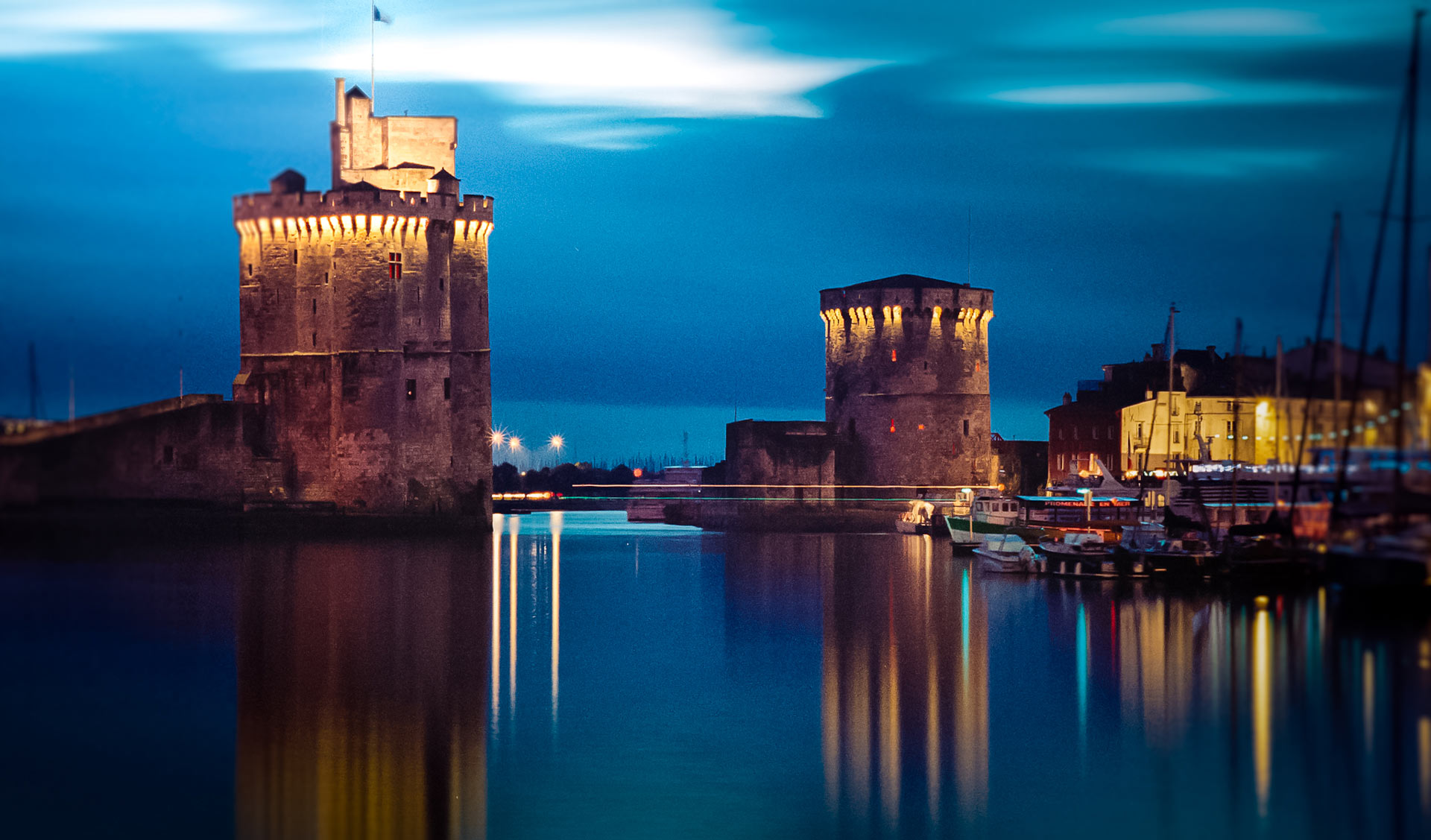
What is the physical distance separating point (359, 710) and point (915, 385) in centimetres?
3979

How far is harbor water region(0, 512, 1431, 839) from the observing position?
38.2 feet

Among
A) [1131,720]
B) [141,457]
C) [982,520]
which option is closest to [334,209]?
[141,457]

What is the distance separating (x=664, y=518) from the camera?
6794 cm

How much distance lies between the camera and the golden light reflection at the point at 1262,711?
39.8 feet

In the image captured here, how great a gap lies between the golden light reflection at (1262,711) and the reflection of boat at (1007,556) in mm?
11744

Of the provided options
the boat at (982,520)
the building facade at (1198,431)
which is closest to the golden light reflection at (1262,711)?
the building facade at (1198,431)

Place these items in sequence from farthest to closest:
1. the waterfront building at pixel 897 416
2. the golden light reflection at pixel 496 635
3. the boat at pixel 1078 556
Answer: the waterfront building at pixel 897 416 → the boat at pixel 1078 556 → the golden light reflection at pixel 496 635

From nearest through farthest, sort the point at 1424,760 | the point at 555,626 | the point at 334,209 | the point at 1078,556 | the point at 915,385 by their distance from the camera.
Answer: the point at 1424,760
the point at 555,626
the point at 1078,556
the point at 334,209
the point at 915,385

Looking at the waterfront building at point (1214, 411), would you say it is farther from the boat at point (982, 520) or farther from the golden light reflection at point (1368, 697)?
the boat at point (982, 520)

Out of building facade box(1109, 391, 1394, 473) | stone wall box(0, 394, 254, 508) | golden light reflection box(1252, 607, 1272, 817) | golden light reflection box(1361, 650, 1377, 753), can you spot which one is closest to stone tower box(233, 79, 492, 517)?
stone wall box(0, 394, 254, 508)

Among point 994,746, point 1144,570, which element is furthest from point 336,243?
point 994,746

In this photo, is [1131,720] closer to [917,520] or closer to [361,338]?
[361,338]

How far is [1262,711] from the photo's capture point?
14.6 m

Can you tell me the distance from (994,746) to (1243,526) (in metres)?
15.5
